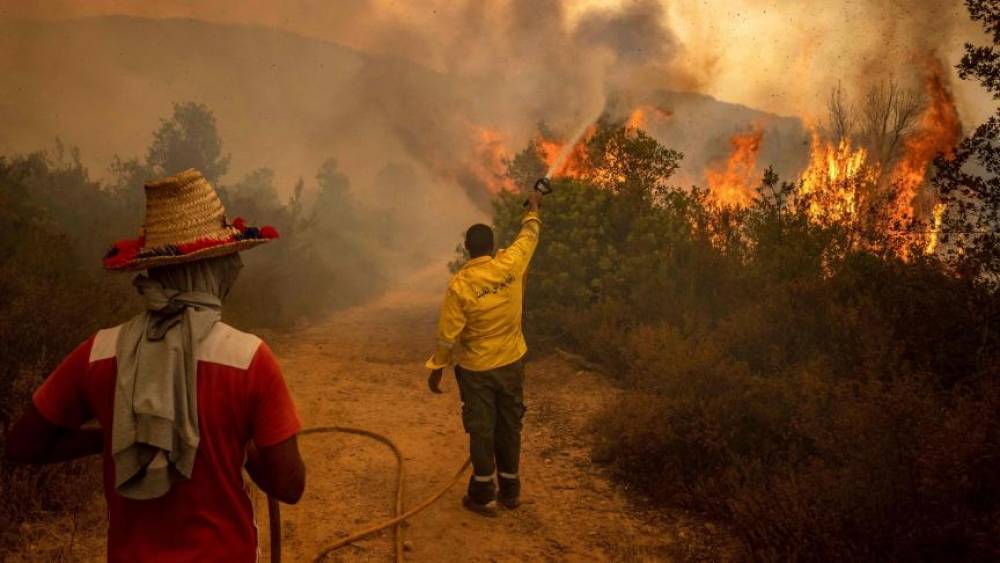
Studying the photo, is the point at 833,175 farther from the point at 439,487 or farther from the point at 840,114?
the point at 439,487

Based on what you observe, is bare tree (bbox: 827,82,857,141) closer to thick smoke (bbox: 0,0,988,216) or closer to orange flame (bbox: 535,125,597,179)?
thick smoke (bbox: 0,0,988,216)

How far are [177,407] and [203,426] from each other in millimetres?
108

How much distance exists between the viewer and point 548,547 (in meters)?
4.77

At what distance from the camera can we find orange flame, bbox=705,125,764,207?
19406 millimetres

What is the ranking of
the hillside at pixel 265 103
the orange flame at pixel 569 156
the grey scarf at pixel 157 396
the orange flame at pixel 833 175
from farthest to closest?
the hillside at pixel 265 103 < the orange flame at pixel 569 156 < the orange flame at pixel 833 175 < the grey scarf at pixel 157 396

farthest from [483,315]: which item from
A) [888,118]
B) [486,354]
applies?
[888,118]

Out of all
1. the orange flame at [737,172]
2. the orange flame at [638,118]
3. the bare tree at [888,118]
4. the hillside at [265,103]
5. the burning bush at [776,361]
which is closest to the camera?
the burning bush at [776,361]

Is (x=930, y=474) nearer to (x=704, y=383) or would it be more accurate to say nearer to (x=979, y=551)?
(x=979, y=551)

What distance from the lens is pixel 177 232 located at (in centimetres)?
195

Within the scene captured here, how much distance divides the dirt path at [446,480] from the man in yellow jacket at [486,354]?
1.61 feet

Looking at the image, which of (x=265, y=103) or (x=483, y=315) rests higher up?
(x=265, y=103)

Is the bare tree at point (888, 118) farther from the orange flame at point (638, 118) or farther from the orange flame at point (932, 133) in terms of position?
the orange flame at point (638, 118)

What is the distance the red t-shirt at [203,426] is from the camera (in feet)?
6.06

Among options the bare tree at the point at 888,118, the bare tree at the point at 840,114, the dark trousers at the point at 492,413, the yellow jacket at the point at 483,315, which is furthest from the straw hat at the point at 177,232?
the bare tree at the point at 840,114
